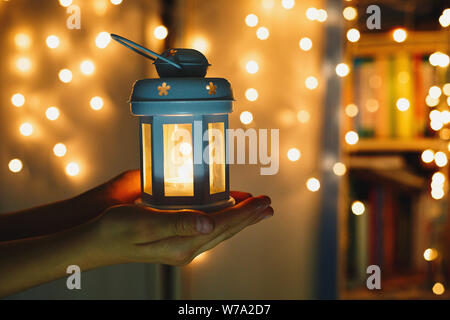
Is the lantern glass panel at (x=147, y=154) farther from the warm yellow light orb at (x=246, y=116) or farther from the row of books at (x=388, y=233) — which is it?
the row of books at (x=388, y=233)

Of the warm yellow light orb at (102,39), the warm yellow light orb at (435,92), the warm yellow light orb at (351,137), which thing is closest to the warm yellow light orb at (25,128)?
the warm yellow light orb at (102,39)

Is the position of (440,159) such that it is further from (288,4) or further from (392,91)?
(288,4)

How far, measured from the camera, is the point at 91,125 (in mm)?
1428

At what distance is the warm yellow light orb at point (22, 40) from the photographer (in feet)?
4.45

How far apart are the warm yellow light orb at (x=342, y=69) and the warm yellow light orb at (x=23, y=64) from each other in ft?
3.08

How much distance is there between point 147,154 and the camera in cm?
84

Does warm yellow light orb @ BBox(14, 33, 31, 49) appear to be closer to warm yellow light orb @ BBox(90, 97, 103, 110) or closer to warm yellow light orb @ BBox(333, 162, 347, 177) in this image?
warm yellow light orb @ BBox(90, 97, 103, 110)

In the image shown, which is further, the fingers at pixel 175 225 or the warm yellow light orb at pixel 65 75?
the warm yellow light orb at pixel 65 75

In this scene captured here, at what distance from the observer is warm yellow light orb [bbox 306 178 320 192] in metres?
1.45

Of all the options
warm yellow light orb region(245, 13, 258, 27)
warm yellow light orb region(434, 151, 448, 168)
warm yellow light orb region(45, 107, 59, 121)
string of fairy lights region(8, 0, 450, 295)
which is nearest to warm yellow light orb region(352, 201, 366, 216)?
string of fairy lights region(8, 0, 450, 295)

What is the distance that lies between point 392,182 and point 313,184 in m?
0.27

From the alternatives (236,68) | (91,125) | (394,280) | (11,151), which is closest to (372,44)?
(236,68)

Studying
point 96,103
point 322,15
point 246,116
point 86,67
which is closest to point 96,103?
point 96,103
